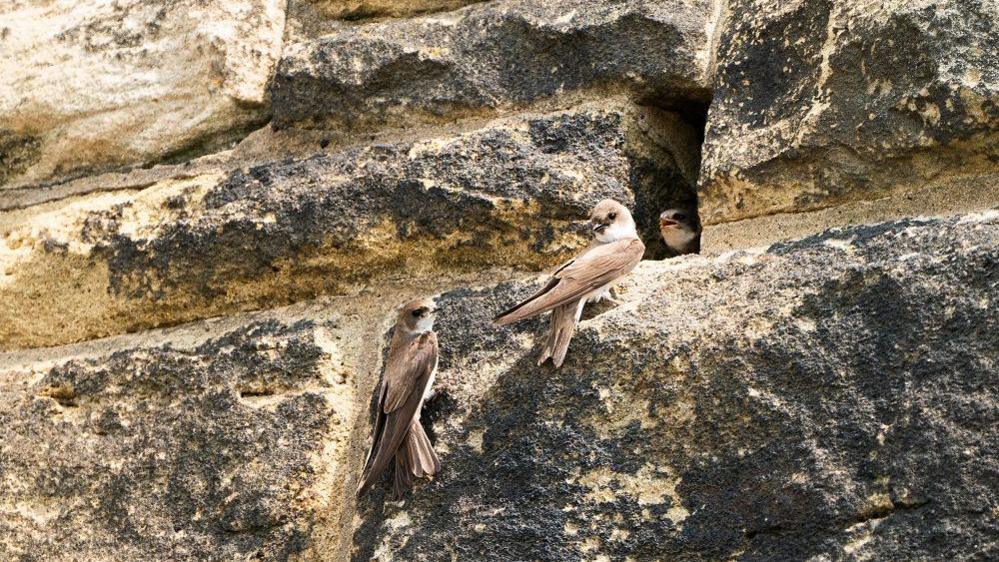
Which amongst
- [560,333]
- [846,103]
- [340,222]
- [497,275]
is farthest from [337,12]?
[846,103]

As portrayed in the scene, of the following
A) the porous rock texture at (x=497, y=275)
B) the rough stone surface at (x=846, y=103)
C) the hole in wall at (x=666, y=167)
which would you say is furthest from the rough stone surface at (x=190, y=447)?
the rough stone surface at (x=846, y=103)

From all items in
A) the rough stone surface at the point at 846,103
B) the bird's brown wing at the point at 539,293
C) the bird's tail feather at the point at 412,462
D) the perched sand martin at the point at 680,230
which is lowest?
→ the bird's tail feather at the point at 412,462

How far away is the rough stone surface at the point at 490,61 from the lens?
2938 mm

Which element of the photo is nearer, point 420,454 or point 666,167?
Result: point 420,454

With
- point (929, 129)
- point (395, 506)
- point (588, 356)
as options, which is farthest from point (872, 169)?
point (395, 506)

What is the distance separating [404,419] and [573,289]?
0.38 meters

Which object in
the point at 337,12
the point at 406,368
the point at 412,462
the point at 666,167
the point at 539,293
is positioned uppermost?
the point at 337,12

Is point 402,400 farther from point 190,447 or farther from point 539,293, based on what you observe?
point 190,447

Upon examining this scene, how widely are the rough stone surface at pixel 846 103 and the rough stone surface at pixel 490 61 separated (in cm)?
14

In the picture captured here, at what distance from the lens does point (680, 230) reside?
3.20m

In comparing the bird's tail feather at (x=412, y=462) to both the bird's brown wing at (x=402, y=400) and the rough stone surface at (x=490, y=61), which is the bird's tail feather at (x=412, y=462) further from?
the rough stone surface at (x=490, y=61)

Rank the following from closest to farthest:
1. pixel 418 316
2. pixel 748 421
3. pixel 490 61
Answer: pixel 748 421, pixel 418 316, pixel 490 61

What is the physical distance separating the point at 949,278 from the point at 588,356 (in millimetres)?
629

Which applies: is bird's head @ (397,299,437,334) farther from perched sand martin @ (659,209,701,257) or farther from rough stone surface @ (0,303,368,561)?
perched sand martin @ (659,209,701,257)
